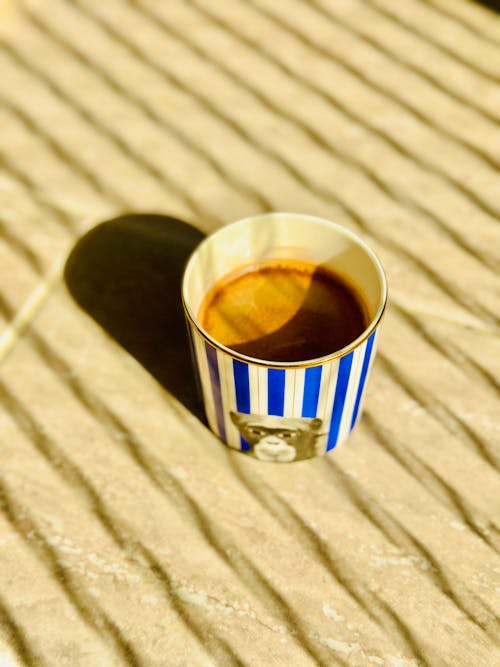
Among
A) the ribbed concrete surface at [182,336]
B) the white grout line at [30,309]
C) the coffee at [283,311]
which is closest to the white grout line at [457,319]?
the ribbed concrete surface at [182,336]

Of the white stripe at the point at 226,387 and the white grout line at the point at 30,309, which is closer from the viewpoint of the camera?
the white stripe at the point at 226,387

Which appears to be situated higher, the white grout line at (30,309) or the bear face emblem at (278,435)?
the bear face emblem at (278,435)

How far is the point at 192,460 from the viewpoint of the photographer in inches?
29.9

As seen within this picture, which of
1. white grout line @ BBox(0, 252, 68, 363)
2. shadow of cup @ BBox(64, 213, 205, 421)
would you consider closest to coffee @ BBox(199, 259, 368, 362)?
shadow of cup @ BBox(64, 213, 205, 421)

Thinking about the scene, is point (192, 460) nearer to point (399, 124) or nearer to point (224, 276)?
point (224, 276)

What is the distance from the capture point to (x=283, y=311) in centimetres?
73

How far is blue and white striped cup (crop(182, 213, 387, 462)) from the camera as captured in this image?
1.98ft

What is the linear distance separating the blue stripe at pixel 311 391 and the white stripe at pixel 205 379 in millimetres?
98

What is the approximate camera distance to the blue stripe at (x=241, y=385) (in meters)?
0.60

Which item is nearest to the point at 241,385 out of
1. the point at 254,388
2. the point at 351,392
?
the point at 254,388

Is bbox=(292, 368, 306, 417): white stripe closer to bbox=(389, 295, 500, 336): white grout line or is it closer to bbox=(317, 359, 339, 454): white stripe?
bbox=(317, 359, 339, 454): white stripe

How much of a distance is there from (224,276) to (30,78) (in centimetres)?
64

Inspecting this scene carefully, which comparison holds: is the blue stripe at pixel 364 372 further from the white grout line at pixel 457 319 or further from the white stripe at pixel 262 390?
the white grout line at pixel 457 319

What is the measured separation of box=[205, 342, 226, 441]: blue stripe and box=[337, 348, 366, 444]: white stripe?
0.12m
